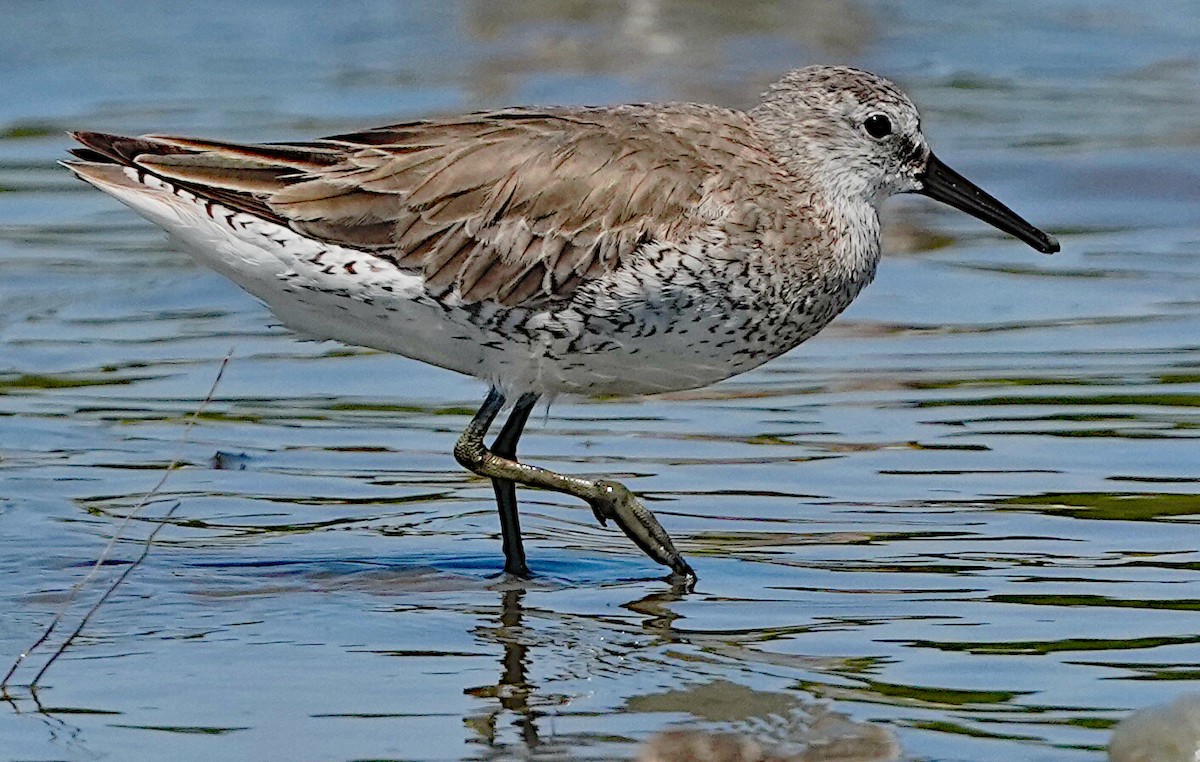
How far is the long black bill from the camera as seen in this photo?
7.66m

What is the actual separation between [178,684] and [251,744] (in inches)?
20.2

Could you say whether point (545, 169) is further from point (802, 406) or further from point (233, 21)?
point (233, 21)

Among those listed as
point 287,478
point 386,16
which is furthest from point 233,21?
point 287,478

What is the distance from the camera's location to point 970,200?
7.72 m

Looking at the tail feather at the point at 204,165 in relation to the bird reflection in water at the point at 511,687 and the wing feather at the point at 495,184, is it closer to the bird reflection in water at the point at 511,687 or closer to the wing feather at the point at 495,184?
the wing feather at the point at 495,184

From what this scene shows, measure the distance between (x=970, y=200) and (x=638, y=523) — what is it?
181 cm

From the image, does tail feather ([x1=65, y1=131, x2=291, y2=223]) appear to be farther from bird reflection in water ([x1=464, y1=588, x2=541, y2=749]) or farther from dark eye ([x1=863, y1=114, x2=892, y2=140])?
dark eye ([x1=863, y1=114, x2=892, y2=140])

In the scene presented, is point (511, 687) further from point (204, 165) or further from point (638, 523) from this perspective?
point (204, 165)

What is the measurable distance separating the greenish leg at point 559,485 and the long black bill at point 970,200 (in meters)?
1.60

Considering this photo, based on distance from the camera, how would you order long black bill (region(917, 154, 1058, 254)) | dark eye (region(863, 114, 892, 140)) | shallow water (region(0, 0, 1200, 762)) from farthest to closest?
long black bill (region(917, 154, 1058, 254)) < dark eye (region(863, 114, 892, 140)) < shallow water (region(0, 0, 1200, 762))

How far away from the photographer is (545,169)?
23.0 ft

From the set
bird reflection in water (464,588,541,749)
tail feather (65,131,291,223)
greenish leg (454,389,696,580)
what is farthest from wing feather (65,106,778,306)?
bird reflection in water (464,588,541,749)

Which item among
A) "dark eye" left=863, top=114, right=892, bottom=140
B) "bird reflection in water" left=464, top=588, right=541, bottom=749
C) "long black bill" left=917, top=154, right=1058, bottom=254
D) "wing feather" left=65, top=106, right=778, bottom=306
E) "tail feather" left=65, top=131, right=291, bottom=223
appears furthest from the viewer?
"long black bill" left=917, top=154, right=1058, bottom=254

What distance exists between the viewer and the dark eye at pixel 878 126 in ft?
24.4
